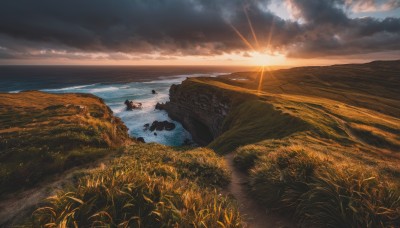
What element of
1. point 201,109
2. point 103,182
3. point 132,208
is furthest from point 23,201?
point 201,109

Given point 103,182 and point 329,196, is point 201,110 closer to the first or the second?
point 103,182

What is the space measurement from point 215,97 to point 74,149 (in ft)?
151

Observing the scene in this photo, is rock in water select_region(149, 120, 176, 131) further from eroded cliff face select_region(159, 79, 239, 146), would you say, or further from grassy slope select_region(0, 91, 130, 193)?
grassy slope select_region(0, 91, 130, 193)

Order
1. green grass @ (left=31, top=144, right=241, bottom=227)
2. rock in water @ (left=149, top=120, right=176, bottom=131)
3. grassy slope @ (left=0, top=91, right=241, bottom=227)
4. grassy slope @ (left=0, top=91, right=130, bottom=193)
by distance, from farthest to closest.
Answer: rock in water @ (left=149, top=120, right=176, bottom=131), grassy slope @ (left=0, top=91, right=130, bottom=193), grassy slope @ (left=0, top=91, right=241, bottom=227), green grass @ (left=31, top=144, right=241, bottom=227)

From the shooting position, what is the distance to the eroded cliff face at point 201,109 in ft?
185

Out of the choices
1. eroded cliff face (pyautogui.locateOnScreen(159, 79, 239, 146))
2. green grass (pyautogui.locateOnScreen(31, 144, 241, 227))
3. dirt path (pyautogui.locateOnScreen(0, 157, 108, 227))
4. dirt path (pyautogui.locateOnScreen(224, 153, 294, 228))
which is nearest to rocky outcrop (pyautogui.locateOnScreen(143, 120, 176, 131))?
eroded cliff face (pyautogui.locateOnScreen(159, 79, 239, 146))

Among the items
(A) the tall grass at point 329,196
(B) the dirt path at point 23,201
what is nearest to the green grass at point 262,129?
(A) the tall grass at point 329,196

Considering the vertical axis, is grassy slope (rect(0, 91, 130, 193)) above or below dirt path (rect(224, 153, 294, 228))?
below

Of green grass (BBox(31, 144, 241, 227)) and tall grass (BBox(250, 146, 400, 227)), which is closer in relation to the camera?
green grass (BBox(31, 144, 241, 227))

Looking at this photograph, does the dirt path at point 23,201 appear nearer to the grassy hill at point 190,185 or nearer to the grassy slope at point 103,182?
the grassy slope at point 103,182

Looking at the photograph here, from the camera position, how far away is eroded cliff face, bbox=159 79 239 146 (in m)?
56.4

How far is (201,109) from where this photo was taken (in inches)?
2584

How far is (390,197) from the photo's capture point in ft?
18.8

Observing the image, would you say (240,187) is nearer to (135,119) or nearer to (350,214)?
(350,214)
